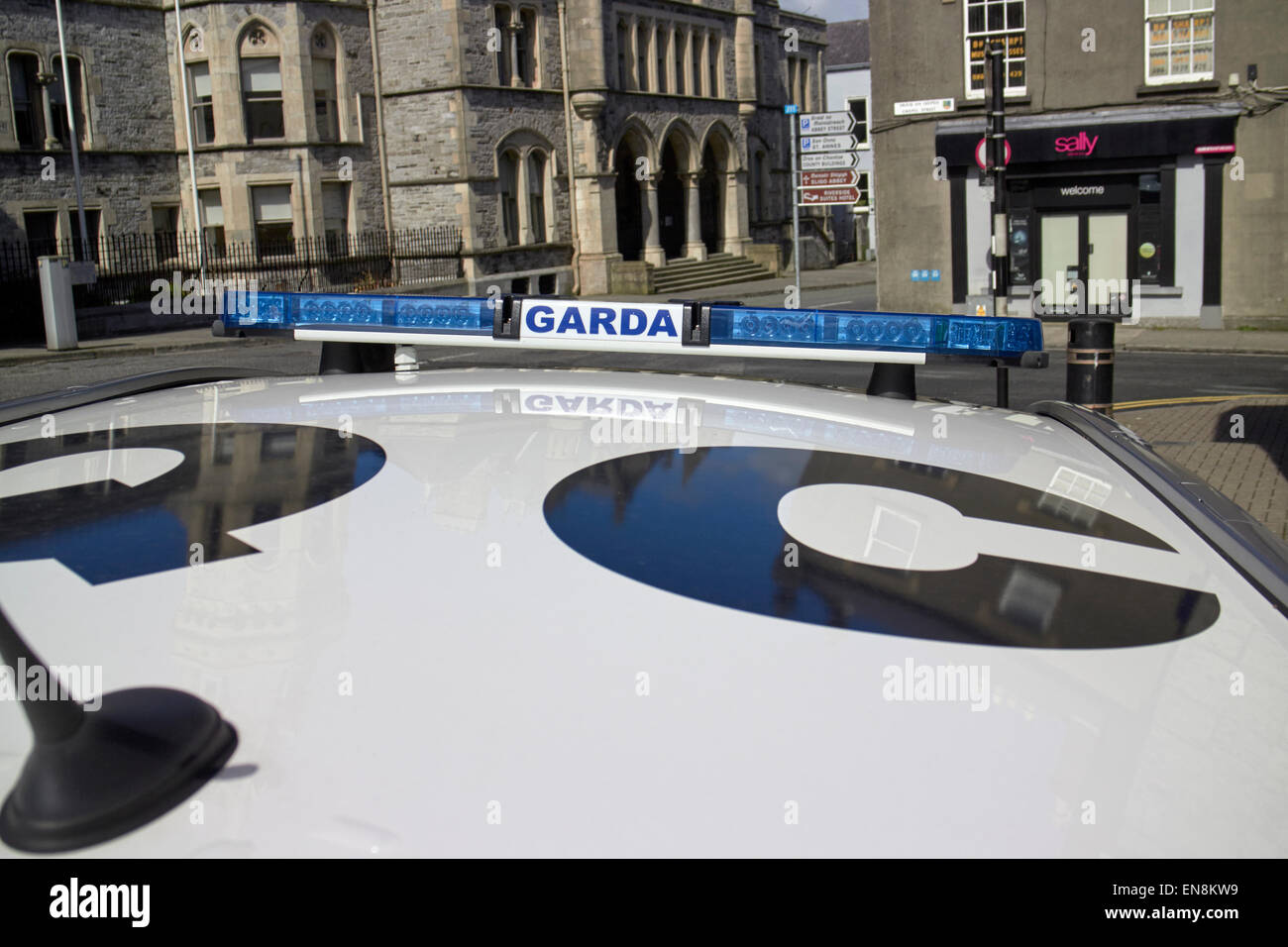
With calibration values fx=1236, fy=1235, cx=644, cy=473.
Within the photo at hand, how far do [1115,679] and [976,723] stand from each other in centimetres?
30

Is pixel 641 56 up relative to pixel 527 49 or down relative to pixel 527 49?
up

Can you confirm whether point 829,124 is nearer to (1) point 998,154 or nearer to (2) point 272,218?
(1) point 998,154

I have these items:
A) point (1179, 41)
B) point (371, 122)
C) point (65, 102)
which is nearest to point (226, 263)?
point (65, 102)

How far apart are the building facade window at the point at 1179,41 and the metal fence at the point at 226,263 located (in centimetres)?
1881

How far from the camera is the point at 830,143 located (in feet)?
59.3

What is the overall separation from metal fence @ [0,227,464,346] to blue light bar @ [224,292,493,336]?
24.1 meters

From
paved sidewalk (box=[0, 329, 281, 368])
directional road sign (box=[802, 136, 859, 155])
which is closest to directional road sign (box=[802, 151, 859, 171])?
directional road sign (box=[802, 136, 859, 155])

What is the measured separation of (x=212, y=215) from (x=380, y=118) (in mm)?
5489

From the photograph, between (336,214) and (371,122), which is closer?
(336,214)
